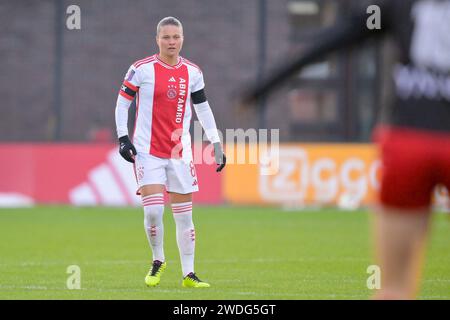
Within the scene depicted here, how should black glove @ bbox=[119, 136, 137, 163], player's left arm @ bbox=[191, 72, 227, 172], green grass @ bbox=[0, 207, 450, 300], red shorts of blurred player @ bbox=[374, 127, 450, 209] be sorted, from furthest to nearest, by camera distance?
player's left arm @ bbox=[191, 72, 227, 172]
black glove @ bbox=[119, 136, 137, 163]
green grass @ bbox=[0, 207, 450, 300]
red shorts of blurred player @ bbox=[374, 127, 450, 209]

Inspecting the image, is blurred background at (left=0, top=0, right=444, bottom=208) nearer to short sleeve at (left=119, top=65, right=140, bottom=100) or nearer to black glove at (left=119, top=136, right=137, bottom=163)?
short sleeve at (left=119, top=65, right=140, bottom=100)

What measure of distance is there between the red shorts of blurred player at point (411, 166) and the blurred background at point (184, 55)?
1684 cm

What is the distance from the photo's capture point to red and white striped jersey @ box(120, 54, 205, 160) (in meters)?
9.09

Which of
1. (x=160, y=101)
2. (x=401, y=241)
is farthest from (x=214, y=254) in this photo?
(x=401, y=241)

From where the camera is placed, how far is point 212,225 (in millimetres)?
17047

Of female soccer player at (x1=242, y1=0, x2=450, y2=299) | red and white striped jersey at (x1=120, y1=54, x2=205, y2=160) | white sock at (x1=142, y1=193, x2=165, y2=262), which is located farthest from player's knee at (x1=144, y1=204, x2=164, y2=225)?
female soccer player at (x1=242, y1=0, x2=450, y2=299)

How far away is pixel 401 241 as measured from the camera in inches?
175

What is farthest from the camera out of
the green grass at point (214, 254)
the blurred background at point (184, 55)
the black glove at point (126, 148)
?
the blurred background at point (184, 55)

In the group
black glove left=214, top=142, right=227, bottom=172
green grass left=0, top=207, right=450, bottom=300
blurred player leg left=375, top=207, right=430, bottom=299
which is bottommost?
green grass left=0, top=207, right=450, bottom=300

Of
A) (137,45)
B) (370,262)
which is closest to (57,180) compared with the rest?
(137,45)

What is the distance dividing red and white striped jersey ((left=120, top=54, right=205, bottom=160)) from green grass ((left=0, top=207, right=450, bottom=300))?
3.83 feet

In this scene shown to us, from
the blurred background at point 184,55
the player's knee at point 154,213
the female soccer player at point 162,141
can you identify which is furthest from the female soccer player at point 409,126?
the blurred background at point 184,55

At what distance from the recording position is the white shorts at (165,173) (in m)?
9.07

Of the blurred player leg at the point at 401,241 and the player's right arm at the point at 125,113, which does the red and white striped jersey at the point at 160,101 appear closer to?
the player's right arm at the point at 125,113
